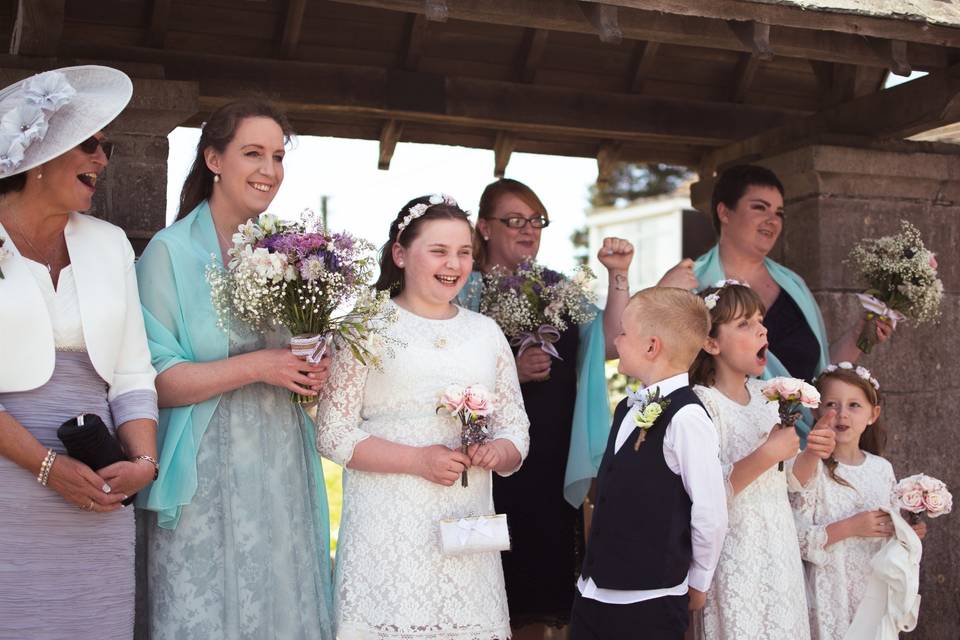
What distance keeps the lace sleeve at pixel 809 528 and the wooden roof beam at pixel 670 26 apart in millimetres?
1878

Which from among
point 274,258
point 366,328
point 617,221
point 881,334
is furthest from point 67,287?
point 617,221

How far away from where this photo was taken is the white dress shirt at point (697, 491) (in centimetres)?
335

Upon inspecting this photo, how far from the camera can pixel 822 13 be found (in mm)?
4426

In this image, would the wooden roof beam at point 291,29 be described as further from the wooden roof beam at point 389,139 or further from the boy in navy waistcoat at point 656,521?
the boy in navy waistcoat at point 656,521

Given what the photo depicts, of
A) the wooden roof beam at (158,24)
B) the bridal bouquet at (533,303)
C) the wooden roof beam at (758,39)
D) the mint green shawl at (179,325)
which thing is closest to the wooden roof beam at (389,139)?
the wooden roof beam at (158,24)

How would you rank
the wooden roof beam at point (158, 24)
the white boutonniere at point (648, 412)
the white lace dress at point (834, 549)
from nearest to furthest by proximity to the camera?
the white boutonniere at point (648, 412) < the white lace dress at point (834, 549) < the wooden roof beam at point (158, 24)

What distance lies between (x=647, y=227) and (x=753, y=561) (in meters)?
23.3

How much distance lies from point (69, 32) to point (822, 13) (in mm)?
3469

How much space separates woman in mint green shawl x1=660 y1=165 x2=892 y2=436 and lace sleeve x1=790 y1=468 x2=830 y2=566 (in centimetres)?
69

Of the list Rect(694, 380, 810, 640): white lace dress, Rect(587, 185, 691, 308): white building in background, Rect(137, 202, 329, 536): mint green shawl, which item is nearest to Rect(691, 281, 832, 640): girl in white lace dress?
Rect(694, 380, 810, 640): white lace dress

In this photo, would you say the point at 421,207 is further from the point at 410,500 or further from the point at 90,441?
the point at 90,441

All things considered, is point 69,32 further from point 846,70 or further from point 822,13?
point 846,70

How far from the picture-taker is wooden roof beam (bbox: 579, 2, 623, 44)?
4.12m

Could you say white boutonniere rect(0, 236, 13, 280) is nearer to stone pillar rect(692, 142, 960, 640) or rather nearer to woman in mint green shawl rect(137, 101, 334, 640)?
woman in mint green shawl rect(137, 101, 334, 640)
